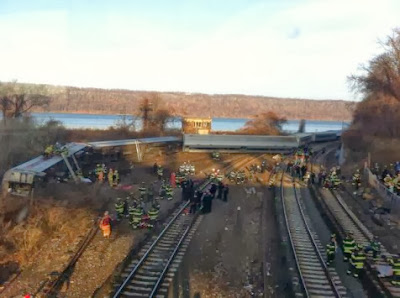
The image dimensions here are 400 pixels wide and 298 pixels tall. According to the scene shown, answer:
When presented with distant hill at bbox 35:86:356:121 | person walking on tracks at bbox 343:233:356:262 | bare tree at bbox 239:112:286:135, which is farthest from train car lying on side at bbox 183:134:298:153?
distant hill at bbox 35:86:356:121

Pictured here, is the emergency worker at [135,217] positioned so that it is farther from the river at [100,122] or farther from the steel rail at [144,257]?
the river at [100,122]

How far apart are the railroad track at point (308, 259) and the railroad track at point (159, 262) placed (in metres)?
3.44

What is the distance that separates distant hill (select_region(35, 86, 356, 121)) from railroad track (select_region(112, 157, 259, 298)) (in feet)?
321

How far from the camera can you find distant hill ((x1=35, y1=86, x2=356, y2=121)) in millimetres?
122500

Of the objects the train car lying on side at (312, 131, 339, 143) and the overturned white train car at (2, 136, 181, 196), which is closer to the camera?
the overturned white train car at (2, 136, 181, 196)

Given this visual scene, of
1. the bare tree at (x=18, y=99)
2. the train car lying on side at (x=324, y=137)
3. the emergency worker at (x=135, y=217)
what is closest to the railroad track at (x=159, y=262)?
the emergency worker at (x=135, y=217)

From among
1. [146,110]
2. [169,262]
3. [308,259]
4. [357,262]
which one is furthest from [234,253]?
[146,110]

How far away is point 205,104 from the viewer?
6078 inches

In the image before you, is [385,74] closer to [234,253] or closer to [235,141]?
[235,141]

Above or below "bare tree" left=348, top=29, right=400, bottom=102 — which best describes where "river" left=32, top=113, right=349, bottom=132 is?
below

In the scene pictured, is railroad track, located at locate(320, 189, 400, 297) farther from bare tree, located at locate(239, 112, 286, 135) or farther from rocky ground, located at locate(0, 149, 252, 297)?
bare tree, located at locate(239, 112, 286, 135)

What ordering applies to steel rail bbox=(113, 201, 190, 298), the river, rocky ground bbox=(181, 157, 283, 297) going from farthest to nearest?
1. the river
2. rocky ground bbox=(181, 157, 283, 297)
3. steel rail bbox=(113, 201, 190, 298)

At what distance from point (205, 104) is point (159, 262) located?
143913 millimetres

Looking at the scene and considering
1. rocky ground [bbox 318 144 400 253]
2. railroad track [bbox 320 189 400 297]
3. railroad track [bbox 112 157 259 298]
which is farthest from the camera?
rocky ground [bbox 318 144 400 253]
